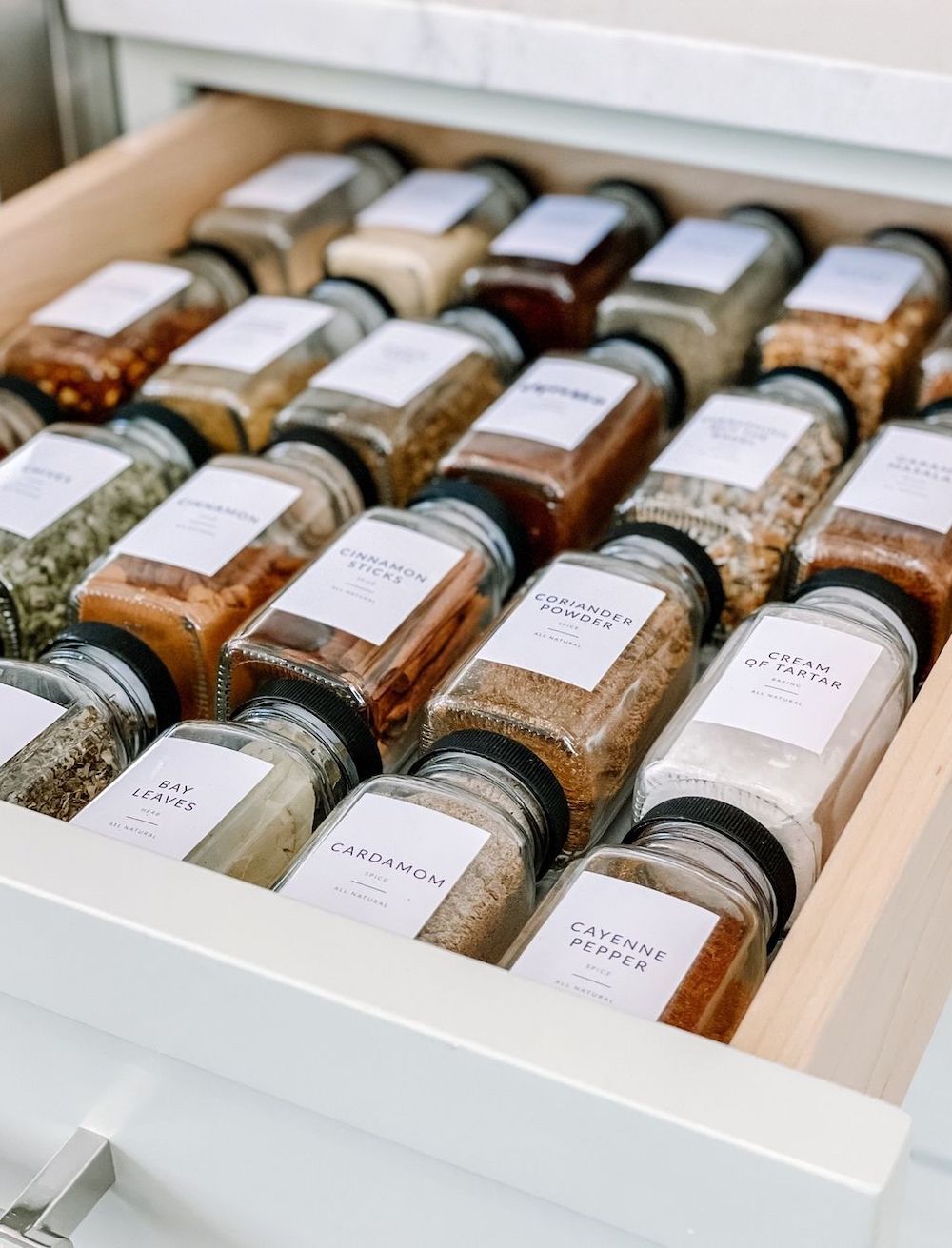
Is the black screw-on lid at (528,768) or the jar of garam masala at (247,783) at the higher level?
the black screw-on lid at (528,768)

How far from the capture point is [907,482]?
86 centimetres

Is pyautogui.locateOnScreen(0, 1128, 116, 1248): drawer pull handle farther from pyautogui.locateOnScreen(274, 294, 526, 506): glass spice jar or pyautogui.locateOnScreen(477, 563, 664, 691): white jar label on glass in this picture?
pyautogui.locateOnScreen(274, 294, 526, 506): glass spice jar

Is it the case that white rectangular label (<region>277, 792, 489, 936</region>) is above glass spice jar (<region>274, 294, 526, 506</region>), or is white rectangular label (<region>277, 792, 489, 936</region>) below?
below

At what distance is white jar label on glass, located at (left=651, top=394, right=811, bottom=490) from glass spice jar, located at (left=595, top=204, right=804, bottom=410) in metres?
0.12

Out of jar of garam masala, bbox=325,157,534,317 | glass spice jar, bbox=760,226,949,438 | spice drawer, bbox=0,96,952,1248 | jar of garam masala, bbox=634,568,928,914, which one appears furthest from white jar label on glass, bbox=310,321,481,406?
spice drawer, bbox=0,96,952,1248

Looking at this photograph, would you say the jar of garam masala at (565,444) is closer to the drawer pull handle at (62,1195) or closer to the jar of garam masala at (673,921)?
the jar of garam masala at (673,921)

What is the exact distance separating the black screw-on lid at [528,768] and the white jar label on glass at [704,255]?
488 mm

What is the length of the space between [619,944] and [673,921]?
0.08 ft

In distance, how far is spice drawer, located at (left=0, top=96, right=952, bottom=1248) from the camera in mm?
478

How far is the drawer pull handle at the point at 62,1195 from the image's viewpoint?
0.56m

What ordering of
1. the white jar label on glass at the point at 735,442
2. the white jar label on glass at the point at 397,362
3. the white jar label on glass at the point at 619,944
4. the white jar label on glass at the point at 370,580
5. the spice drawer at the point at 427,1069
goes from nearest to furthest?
the spice drawer at the point at 427,1069
the white jar label on glass at the point at 619,944
the white jar label on glass at the point at 370,580
the white jar label on glass at the point at 735,442
the white jar label on glass at the point at 397,362

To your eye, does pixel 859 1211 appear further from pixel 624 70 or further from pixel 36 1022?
pixel 624 70

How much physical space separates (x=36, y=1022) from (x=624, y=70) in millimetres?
694

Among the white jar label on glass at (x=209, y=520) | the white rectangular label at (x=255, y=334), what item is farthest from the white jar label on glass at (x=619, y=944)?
the white rectangular label at (x=255, y=334)
